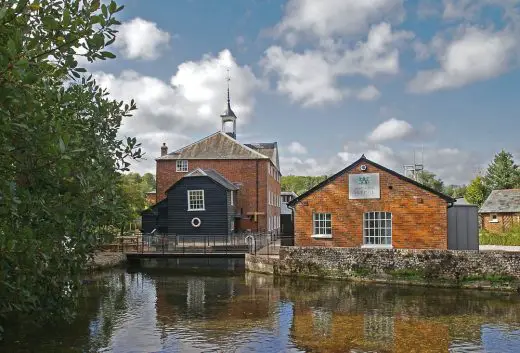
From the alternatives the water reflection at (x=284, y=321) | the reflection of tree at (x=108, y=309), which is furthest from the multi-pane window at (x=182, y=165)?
the water reflection at (x=284, y=321)

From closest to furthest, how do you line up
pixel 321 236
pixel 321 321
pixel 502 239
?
pixel 321 321 < pixel 321 236 < pixel 502 239

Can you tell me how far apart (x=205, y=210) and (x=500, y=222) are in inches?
1018

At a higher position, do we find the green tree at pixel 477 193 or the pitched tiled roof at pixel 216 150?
the pitched tiled roof at pixel 216 150

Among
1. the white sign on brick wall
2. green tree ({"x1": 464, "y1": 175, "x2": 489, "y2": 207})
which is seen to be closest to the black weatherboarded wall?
the white sign on brick wall

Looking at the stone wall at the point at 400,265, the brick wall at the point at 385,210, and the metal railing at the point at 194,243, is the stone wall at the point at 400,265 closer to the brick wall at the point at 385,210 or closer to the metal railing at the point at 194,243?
the brick wall at the point at 385,210

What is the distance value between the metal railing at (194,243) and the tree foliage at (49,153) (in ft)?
54.2

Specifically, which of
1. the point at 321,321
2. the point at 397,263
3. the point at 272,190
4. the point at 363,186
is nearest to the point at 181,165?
the point at 272,190

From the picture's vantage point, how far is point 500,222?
41125 millimetres

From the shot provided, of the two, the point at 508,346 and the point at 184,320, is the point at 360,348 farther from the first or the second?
the point at 184,320

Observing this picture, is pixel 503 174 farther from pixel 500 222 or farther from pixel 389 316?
pixel 389 316

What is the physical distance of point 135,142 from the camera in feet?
32.5

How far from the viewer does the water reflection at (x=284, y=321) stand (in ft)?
37.5

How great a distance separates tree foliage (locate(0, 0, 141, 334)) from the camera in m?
5.28

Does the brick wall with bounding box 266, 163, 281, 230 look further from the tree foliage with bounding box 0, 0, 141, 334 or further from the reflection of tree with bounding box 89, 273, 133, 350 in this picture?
the tree foliage with bounding box 0, 0, 141, 334
